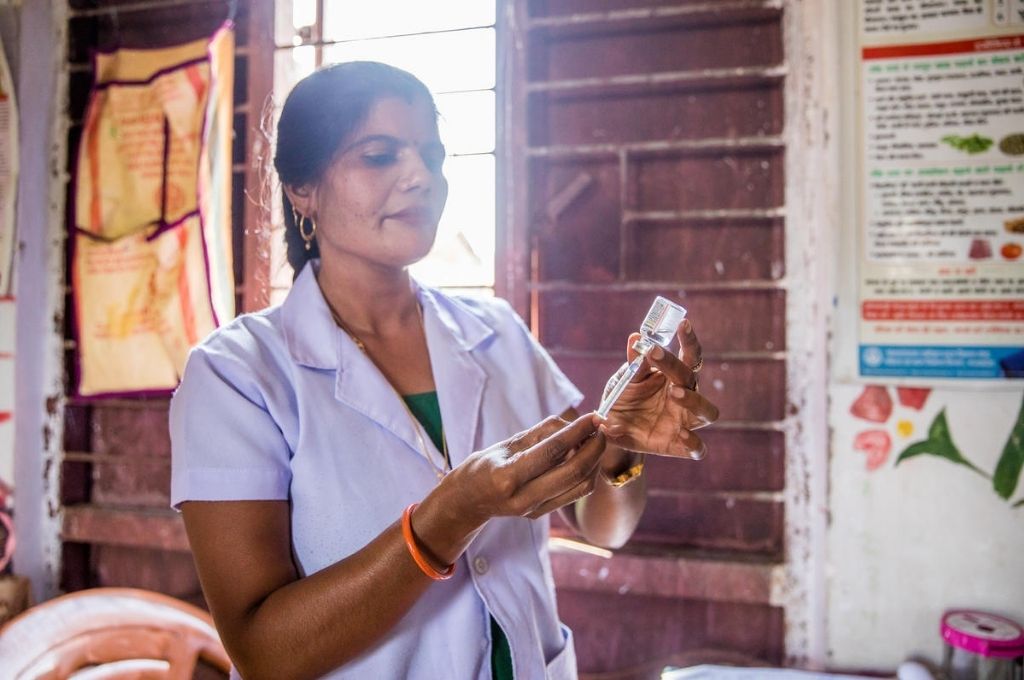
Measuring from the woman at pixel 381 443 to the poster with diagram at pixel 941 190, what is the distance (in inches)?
34.4

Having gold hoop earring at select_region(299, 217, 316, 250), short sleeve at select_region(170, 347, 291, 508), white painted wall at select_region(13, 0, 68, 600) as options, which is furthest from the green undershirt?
white painted wall at select_region(13, 0, 68, 600)

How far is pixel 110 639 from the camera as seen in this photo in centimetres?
162

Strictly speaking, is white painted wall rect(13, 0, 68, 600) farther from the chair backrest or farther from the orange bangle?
the orange bangle

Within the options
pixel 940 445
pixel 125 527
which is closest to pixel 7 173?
pixel 125 527

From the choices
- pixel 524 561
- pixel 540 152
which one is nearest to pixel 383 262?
pixel 524 561

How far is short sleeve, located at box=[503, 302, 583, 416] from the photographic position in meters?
1.22

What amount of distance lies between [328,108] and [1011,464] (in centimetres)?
162

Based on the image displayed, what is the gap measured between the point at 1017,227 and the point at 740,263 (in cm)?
58

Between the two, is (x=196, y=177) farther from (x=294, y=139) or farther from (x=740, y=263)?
(x=740, y=263)

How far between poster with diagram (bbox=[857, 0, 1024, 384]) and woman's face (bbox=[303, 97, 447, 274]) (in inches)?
43.7

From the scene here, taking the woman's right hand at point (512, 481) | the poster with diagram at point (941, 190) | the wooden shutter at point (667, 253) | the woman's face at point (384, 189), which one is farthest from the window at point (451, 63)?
the woman's right hand at point (512, 481)

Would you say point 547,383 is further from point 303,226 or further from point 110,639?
point 110,639

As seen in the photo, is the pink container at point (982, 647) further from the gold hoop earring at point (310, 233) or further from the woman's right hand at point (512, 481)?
the gold hoop earring at point (310, 233)

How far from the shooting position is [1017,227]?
5.08 ft
